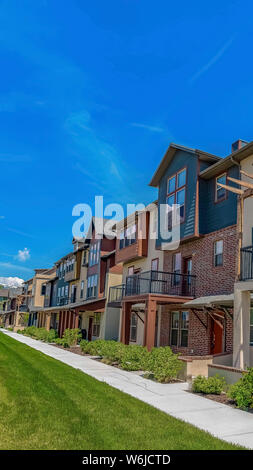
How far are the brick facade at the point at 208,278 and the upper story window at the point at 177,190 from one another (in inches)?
76.3

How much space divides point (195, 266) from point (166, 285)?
2.59m

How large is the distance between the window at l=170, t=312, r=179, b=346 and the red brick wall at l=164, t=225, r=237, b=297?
8.52 ft

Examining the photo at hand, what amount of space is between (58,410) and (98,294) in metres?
24.9

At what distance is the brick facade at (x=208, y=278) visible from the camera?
16875 millimetres

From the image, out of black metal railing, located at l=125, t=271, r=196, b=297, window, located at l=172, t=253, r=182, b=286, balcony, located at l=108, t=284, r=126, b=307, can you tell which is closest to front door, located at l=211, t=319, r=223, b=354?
black metal railing, located at l=125, t=271, r=196, b=297

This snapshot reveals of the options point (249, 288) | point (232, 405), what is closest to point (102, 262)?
point (249, 288)

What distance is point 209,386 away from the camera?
1140 centimetres

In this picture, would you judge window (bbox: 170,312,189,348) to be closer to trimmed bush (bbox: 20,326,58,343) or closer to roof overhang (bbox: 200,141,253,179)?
roof overhang (bbox: 200,141,253,179)

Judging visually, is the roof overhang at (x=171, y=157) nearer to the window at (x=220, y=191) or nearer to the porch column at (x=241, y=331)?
the window at (x=220, y=191)

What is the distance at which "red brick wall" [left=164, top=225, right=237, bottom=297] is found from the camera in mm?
17062

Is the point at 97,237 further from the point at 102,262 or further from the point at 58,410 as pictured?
the point at 58,410

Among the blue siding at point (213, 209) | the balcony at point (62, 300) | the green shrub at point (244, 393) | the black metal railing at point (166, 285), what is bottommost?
the green shrub at point (244, 393)

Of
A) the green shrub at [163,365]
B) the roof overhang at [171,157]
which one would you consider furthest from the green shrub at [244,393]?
the roof overhang at [171,157]

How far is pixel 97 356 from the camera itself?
21.2 m
